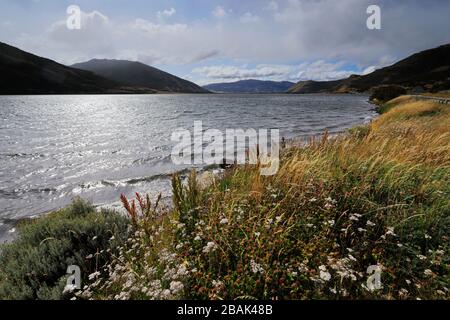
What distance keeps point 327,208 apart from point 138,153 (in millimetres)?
16284

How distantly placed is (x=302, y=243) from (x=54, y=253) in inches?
164

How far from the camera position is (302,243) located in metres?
4.04

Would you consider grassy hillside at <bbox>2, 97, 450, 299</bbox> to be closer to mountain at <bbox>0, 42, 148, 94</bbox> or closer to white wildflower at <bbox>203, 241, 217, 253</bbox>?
white wildflower at <bbox>203, 241, 217, 253</bbox>

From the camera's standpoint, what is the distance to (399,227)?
4539 mm

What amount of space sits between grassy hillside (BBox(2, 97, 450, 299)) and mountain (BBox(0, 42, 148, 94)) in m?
181

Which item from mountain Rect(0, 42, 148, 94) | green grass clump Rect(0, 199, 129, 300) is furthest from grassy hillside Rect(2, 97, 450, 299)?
mountain Rect(0, 42, 148, 94)

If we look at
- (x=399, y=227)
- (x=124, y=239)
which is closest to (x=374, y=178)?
(x=399, y=227)

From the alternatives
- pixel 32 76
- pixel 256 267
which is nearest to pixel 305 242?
pixel 256 267

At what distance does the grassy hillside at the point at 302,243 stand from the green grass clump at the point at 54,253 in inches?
13.1

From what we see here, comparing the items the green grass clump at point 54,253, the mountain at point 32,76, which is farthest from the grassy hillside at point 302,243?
the mountain at point 32,76

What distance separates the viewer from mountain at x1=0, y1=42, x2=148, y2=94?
14988 cm

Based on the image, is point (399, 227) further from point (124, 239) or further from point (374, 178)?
point (124, 239)
